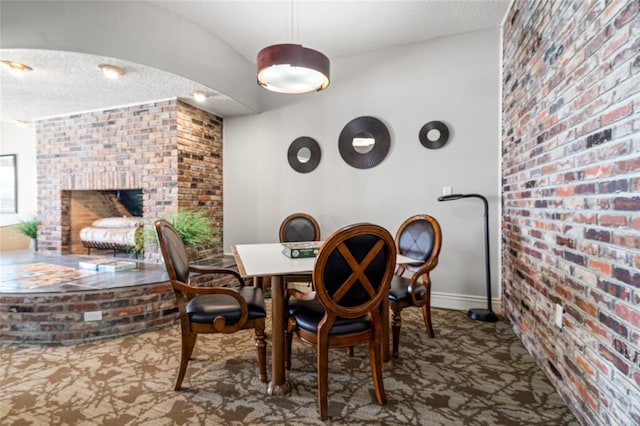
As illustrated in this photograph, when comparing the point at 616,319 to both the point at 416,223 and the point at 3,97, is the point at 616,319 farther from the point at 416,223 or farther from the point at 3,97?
the point at 3,97

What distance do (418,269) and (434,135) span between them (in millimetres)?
1602

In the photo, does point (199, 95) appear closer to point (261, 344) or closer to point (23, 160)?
point (261, 344)

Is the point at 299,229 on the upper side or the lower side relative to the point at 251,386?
upper

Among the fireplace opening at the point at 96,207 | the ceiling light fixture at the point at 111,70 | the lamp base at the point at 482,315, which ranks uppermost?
the ceiling light fixture at the point at 111,70

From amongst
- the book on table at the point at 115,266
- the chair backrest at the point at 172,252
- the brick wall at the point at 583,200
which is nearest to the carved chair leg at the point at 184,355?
the chair backrest at the point at 172,252

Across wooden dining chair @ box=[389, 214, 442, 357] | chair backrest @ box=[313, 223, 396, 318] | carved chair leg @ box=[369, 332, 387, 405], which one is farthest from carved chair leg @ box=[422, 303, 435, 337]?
chair backrest @ box=[313, 223, 396, 318]

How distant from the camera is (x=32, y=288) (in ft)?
8.63

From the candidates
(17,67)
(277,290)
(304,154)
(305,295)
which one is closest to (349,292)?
(305,295)

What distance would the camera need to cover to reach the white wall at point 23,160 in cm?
543

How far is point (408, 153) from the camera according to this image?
348 centimetres

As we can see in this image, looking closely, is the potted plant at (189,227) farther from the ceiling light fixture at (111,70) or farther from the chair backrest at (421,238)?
the chair backrest at (421,238)

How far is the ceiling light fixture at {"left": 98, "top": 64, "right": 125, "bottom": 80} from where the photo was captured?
9.05 ft

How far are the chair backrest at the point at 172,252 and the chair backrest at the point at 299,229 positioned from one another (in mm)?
1449

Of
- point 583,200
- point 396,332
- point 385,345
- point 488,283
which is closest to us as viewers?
point 583,200
